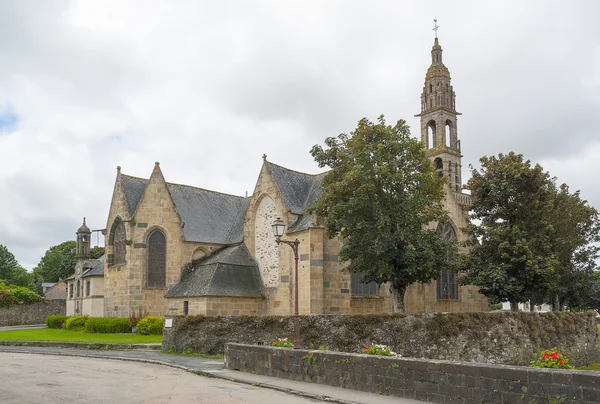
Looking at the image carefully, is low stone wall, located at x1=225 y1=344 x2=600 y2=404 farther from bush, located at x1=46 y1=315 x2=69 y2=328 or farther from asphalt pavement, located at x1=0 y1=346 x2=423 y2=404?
bush, located at x1=46 y1=315 x2=69 y2=328

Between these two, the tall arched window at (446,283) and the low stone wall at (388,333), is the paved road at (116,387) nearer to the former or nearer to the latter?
the low stone wall at (388,333)

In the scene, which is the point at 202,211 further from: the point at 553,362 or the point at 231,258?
the point at 553,362

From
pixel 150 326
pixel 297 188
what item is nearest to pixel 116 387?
pixel 150 326

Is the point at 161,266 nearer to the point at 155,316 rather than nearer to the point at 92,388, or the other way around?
the point at 155,316

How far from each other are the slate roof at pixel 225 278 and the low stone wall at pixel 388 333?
7.41 metres

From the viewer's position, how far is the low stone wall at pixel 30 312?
55.2 m

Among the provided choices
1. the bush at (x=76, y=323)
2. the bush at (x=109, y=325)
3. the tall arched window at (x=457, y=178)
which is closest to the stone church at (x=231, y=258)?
the bush at (x=109, y=325)

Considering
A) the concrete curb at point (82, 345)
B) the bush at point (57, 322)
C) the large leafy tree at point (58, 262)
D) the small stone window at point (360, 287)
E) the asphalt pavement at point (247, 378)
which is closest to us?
the asphalt pavement at point (247, 378)

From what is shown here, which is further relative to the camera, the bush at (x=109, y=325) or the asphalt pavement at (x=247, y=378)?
the bush at (x=109, y=325)

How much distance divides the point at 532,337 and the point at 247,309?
15743 millimetres

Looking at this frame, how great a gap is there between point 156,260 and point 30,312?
28.2 metres

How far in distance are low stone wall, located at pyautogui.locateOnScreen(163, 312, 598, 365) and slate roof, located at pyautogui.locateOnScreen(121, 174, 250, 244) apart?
45.4 ft

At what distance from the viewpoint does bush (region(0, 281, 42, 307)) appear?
55.2 meters

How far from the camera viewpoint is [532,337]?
2680 cm
